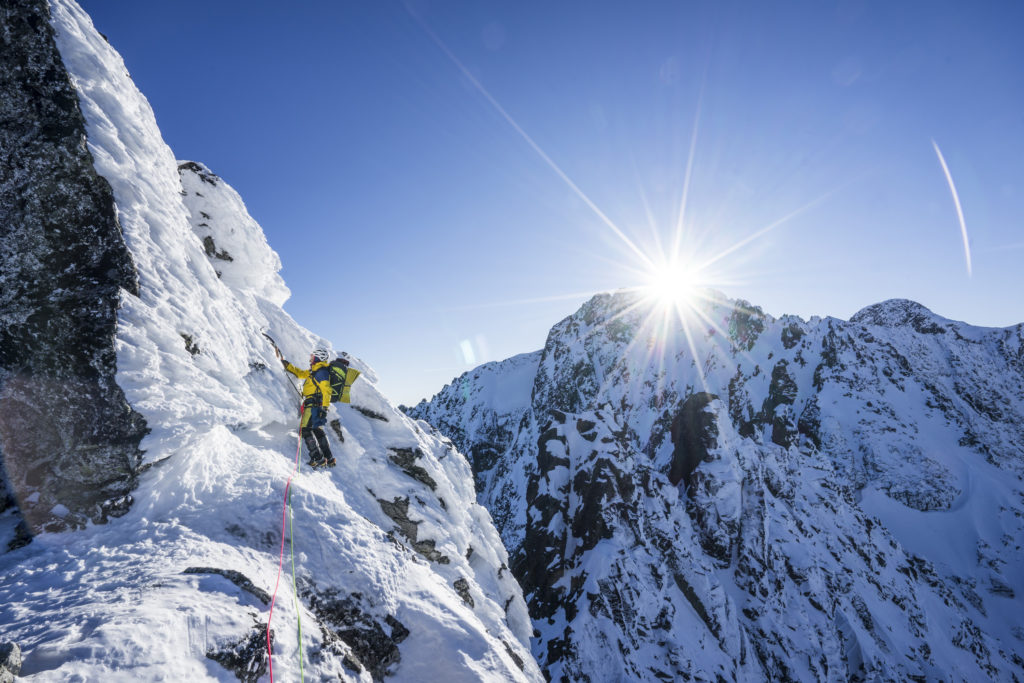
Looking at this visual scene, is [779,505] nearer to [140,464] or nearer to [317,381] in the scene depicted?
[317,381]

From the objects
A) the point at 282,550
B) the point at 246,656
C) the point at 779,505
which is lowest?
the point at 246,656

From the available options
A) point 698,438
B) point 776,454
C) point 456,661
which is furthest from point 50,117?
point 776,454

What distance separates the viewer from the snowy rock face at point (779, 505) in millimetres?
40500

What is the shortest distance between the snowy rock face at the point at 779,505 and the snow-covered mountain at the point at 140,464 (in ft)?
121

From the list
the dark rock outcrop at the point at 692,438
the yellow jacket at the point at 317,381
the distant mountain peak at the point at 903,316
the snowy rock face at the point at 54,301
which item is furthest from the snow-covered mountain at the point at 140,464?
the distant mountain peak at the point at 903,316

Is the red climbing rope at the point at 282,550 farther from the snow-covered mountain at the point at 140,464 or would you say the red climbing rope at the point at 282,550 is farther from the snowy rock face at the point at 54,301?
the snowy rock face at the point at 54,301

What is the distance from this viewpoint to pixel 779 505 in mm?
49500

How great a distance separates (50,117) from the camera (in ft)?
28.1

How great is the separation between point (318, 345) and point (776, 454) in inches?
2604

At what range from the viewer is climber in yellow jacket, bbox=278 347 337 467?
11945 mm

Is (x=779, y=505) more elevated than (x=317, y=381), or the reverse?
(x=779, y=505)

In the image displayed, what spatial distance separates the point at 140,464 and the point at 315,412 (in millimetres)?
4321

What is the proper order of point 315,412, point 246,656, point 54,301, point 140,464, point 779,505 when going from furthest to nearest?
point 779,505, point 315,412, point 140,464, point 54,301, point 246,656

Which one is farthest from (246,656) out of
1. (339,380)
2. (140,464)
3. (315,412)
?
(339,380)
